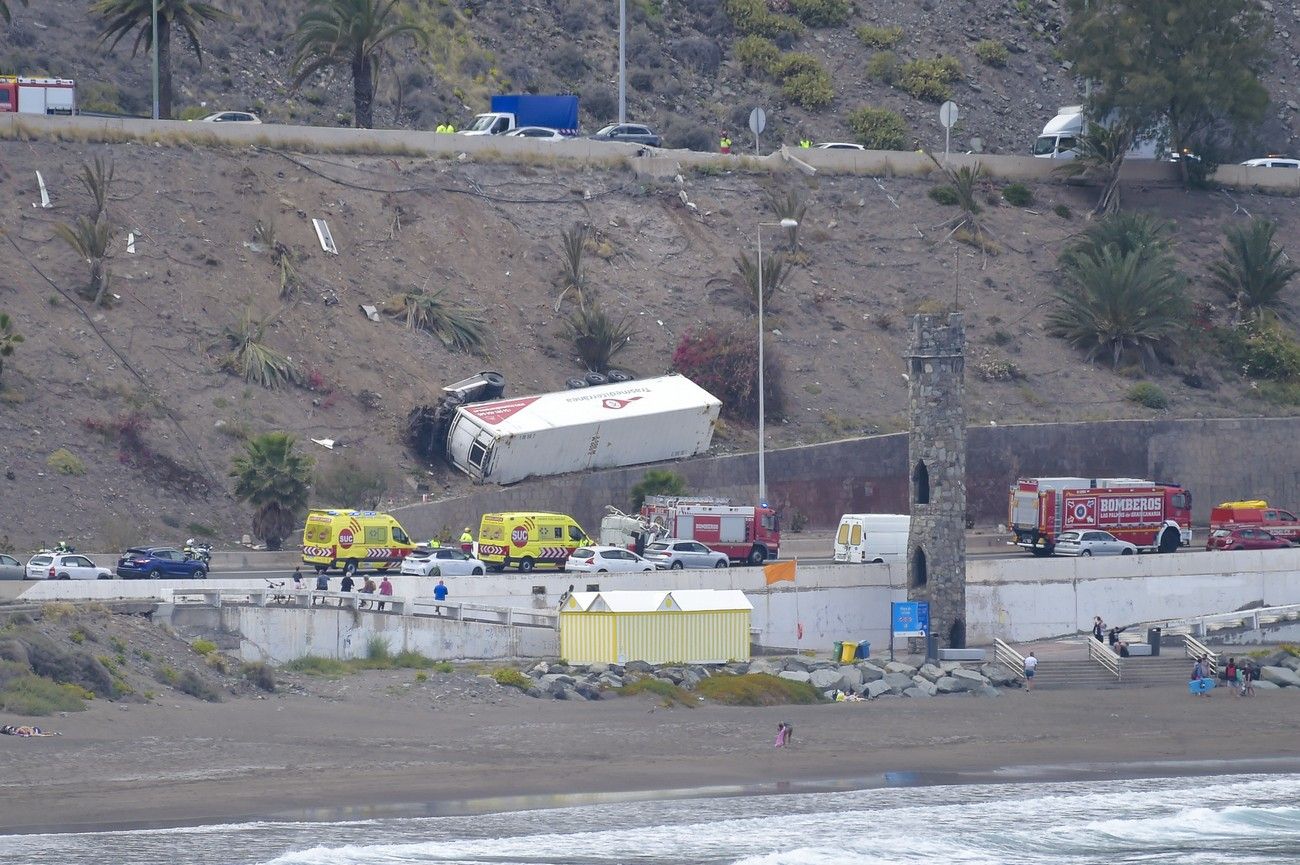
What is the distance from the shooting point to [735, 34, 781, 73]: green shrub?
97250mm

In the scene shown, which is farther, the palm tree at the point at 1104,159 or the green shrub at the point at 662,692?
the palm tree at the point at 1104,159

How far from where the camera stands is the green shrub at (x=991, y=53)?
327ft

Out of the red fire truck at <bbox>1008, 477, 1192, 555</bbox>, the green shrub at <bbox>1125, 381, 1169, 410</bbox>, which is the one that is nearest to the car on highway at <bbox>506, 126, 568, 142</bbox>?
the green shrub at <bbox>1125, 381, 1169, 410</bbox>

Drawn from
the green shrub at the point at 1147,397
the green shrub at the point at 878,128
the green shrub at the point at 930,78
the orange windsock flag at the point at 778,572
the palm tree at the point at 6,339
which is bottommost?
the orange windsock flag at the point at 778,572

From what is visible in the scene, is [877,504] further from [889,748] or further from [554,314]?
[889,748]

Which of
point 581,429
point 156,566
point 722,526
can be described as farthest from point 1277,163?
point 156,566

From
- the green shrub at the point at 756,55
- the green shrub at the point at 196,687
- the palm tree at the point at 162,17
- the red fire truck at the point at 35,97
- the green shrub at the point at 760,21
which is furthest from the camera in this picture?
the green shrub at the point at 760,21

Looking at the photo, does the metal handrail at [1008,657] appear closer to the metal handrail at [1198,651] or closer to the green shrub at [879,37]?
the metal handrail at [1198,651]

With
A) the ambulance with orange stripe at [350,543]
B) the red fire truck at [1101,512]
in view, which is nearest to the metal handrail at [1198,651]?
the red fire truck at [1101,512]

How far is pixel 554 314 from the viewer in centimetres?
6756

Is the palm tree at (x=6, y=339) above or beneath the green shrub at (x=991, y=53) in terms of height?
beneath

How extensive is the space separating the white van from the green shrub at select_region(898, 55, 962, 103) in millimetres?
48396

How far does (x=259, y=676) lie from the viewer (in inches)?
1503

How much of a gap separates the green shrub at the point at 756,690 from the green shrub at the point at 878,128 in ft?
179
